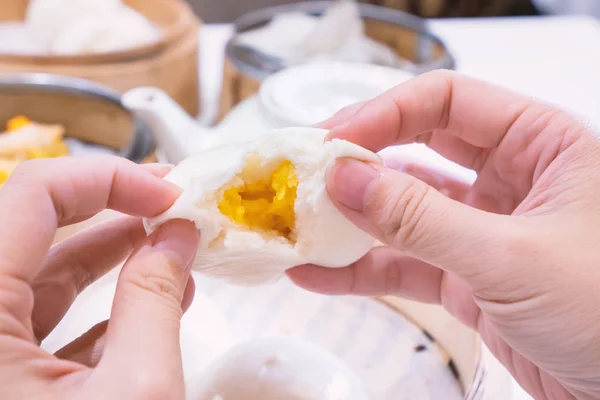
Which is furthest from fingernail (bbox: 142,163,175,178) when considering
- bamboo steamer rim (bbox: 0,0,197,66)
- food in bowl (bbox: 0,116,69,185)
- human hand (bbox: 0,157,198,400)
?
bamboo steamer rim (bbox: 0,0,197,66)

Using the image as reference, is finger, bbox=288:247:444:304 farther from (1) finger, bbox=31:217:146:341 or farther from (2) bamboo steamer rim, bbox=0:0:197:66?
(2) bamboo steamer rim, bbox=0:0:197:66

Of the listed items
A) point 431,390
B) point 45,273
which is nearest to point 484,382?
point 431,390

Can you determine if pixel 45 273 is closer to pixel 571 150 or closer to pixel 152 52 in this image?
pixel 571 150

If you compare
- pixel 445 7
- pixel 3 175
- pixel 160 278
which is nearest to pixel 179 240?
pixel 160 278

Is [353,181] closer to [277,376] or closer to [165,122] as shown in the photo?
[277,376]

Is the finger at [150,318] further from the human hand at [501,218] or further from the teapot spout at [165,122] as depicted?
the teapot spout at [165,122]

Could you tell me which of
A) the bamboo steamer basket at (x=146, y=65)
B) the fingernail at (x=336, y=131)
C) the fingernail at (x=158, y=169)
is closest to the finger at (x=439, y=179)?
the fingernail at (x=336, y=131)
